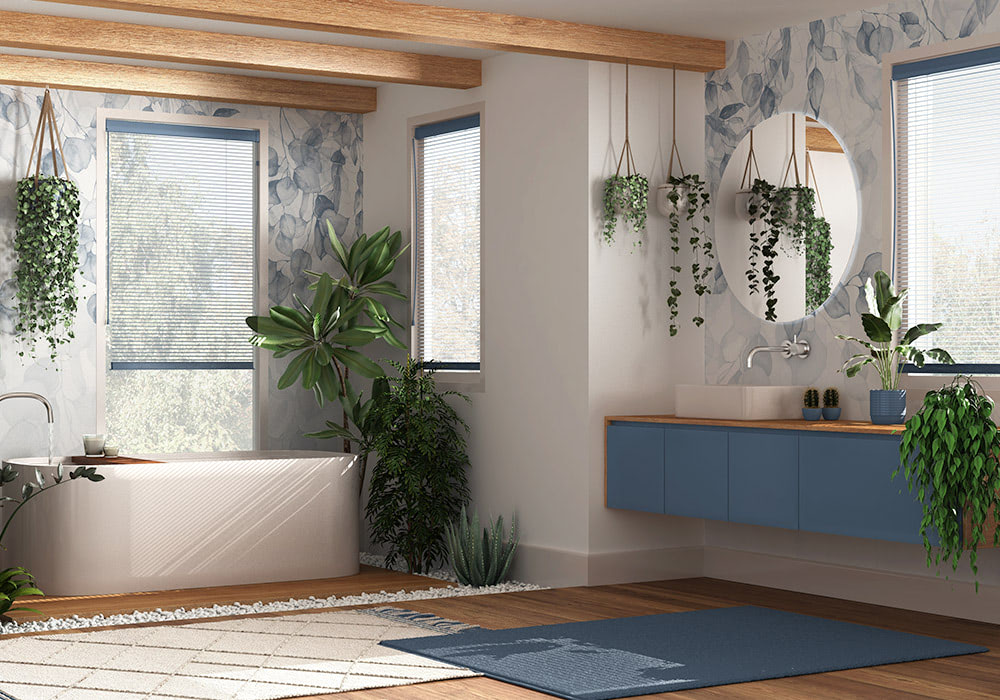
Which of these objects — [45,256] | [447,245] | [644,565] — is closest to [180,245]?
[45,256]

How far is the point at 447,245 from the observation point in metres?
7.78

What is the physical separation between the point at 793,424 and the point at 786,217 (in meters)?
1.20

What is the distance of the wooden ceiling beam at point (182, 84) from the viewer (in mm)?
7293

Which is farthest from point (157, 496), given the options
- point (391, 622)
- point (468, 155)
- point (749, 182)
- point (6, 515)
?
point (749, 182)

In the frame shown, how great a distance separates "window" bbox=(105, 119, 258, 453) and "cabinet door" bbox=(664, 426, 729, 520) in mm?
3047

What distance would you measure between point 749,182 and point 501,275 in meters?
1.42

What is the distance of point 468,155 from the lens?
761cm

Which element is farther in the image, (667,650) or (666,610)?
(666,610)

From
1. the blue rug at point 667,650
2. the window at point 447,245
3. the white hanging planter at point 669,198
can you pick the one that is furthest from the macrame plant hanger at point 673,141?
the blue rug at point 667,650

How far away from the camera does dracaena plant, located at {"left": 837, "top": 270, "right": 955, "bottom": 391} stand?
18.1 ft

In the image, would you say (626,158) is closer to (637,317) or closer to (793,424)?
(637,317)

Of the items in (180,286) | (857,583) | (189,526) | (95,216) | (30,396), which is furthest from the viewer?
(180,286)

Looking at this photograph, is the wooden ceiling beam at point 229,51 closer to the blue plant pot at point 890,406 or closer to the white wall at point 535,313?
the white wall at point 535,313

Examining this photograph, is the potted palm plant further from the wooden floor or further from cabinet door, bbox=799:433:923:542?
the wooden floor
